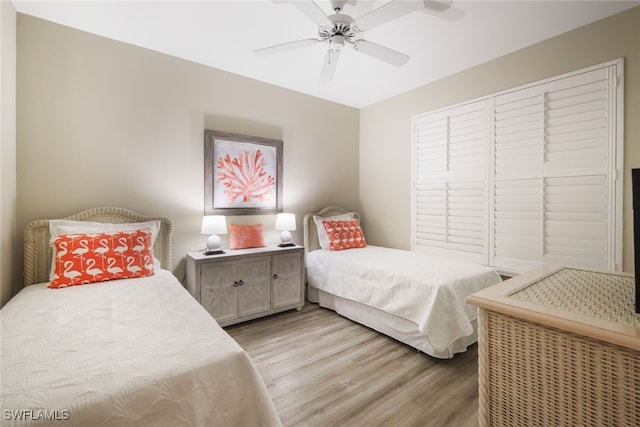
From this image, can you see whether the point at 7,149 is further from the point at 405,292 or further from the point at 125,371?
the point at 405,292

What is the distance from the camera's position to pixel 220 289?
2.69 m

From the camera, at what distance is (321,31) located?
2.02m

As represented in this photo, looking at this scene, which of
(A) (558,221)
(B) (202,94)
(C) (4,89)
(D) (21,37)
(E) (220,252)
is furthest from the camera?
(B) (202,94)

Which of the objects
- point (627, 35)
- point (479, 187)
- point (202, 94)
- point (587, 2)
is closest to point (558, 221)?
point (479, 187)

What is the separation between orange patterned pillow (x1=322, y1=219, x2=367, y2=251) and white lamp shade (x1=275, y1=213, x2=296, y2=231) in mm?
455

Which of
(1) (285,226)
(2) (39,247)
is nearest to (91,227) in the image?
(2) (39,247)

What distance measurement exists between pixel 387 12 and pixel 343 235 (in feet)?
7.77

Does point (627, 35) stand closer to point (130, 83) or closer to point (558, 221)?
point (558, 221)

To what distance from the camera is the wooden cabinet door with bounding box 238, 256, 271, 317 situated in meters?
2.81

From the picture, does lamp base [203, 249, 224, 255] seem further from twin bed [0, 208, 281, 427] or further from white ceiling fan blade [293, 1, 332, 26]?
white ceiling fan blade [293, 1, 332, 26]

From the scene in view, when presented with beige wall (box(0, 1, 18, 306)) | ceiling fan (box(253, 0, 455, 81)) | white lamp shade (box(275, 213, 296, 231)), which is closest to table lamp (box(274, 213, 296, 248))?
white lamp shade (box(275, 213, 296, 231))

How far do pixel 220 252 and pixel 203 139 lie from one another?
122 cm

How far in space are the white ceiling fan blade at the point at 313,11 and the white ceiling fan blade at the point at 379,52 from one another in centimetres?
29

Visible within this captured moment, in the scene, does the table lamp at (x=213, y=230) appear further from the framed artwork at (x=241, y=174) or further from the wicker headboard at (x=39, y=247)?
the wicker headboard at (x=39, y=247)
